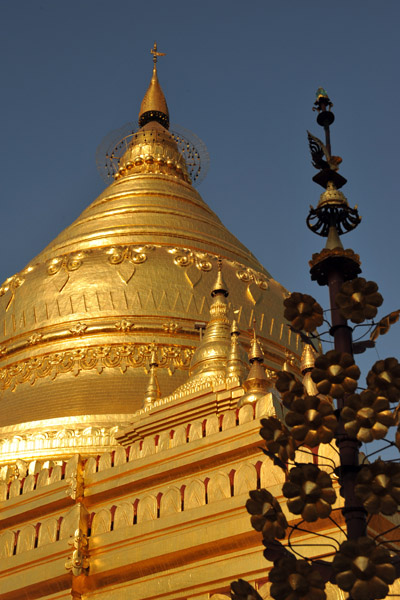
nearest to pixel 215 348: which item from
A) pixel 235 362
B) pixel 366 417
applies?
pixel 235 362

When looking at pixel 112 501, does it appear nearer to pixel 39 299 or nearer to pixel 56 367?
pixel 56 367

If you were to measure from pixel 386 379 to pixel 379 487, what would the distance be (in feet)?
2.25

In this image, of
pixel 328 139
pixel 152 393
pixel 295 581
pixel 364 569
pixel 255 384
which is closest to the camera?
pixel 364 569

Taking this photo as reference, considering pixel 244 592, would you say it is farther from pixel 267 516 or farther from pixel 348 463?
pixel 348 463

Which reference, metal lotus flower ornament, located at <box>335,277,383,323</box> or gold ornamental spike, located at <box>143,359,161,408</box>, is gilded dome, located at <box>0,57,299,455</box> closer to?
gold ornamental spike, located at <box>143,359,161,408</box>

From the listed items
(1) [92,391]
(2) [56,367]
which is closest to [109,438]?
(1) [92,391]

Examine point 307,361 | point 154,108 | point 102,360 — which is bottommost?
point 307,361

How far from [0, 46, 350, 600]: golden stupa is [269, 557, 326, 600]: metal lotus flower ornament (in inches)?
156

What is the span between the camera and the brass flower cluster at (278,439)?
18.4ft

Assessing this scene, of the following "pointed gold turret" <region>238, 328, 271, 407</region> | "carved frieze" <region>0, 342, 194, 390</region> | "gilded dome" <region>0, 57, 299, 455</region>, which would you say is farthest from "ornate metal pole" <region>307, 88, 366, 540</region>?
"carved frieze" <region>0, 342, 194, 390</region>

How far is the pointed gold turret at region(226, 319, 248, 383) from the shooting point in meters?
16.3

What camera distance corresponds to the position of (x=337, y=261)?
6281mm

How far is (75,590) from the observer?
12.8 meters

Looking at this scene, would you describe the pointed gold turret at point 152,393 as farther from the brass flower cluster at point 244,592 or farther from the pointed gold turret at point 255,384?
the brass flower cluster at point 244,592
